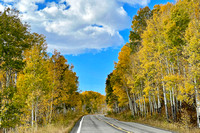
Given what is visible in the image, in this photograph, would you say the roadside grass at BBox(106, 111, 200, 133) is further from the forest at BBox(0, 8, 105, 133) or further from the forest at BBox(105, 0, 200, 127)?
the forest at BBox(0, 8, 105, 133)

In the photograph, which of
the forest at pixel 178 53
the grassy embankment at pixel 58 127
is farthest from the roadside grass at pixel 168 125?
the grassy embankment at pixel 58 127

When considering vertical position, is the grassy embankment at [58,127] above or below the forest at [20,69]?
below

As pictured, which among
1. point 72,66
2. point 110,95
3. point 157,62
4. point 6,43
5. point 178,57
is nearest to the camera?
point 6,43

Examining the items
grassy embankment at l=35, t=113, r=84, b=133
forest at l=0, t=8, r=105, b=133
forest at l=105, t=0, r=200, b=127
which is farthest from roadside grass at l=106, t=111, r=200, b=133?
forest at l=0, t=8, r=105, b=133

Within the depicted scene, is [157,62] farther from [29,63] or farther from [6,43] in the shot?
[6,43]

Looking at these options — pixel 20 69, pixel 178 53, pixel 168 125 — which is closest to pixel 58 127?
pixel 20 69

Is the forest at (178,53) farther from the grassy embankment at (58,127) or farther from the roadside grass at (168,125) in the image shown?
the grassy embankment at (58,127)

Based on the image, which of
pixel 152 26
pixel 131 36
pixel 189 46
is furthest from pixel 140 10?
pixel 189 46

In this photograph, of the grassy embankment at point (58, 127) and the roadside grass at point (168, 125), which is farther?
the roadside grass at point (168, 125)

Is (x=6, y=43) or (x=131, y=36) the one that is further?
(x=131, y=36)

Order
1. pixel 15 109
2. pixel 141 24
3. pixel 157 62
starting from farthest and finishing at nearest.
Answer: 1. pixel 141 24
2. pixel 157 62
3. pixel 15 109

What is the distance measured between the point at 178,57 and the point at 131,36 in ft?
46.6

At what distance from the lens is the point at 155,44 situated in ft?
52.0

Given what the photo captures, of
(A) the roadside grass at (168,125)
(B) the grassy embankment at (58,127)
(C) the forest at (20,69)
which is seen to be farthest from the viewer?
(C) the forest at (20,69)
